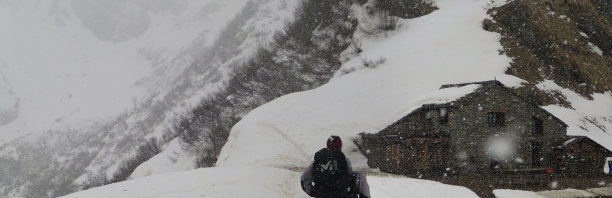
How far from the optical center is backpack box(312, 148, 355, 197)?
7.64 metres

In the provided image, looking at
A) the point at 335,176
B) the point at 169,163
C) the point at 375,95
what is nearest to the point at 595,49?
the point at 375,95

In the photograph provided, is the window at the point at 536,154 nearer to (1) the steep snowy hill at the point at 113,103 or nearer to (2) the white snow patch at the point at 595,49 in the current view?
(2) the white snow patch at the point at 595,49

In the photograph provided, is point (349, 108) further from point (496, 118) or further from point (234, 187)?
point (234, 187)

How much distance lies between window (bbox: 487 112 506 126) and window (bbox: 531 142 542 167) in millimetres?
2844

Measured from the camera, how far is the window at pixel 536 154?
32594 mm

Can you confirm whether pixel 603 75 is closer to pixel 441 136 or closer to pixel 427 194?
pixel 441 136

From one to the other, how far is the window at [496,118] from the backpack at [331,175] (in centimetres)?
2680

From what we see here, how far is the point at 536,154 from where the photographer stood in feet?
108

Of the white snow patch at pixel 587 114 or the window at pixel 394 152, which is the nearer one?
the window at pixel 394 152

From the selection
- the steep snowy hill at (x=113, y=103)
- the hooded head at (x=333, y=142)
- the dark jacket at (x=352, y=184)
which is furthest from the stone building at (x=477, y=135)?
the steep snowy hill at (x=113, y=103)

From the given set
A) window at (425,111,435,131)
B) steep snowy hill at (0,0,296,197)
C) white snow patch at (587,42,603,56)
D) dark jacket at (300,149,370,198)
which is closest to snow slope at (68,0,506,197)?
window at (425,111,435,131)

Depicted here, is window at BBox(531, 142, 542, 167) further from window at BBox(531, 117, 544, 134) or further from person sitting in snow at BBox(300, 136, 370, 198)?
person sitting in snow at BBox(300, 136, 370, 198)

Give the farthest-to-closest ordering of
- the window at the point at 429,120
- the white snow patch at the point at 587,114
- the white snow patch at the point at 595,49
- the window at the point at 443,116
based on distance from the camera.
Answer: the white snow patch at the point at 595,49, the white snow patch at the point at 587,114, the window at the point at 429,120, the window at the point at 443,116

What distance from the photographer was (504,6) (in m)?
57.7
